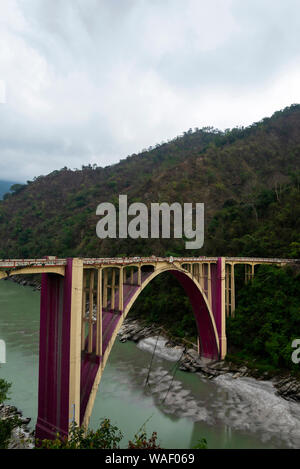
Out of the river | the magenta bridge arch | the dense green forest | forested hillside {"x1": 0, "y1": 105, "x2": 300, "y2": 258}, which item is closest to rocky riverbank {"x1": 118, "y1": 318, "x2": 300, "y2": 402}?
the river

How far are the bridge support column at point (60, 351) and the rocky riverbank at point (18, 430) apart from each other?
75 cm

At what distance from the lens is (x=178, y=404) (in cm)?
1346

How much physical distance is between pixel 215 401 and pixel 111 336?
6.85 m

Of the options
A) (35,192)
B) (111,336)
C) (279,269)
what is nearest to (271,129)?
(279,269)

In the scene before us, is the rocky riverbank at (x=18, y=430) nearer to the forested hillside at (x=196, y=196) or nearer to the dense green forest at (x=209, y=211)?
the dense green forest at (x=209, y=211)

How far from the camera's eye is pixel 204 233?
1303 inches

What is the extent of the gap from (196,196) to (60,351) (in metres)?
37.6

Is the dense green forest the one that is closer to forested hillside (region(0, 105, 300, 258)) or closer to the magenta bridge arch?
forested hillside (region(0, 105, 300, 258))

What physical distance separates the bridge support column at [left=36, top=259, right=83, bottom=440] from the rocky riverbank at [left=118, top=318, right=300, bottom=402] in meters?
9.55

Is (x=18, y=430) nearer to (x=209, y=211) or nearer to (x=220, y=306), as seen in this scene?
(x=220, y=306)

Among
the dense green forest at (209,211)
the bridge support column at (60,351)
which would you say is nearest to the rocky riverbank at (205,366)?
the dense green forest at (209,211)

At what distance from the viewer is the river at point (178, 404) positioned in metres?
11.1

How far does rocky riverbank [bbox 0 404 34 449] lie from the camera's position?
9391mm

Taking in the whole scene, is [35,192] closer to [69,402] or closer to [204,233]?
[204,233]
